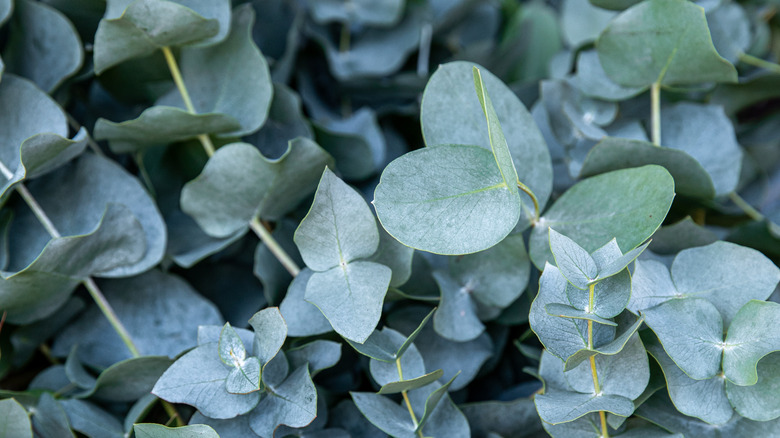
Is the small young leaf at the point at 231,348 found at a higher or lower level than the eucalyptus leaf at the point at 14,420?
higher

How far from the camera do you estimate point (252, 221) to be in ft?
1.25

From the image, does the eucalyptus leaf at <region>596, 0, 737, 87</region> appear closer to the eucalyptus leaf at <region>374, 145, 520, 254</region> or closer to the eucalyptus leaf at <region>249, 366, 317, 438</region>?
the eucalyptus leaf at <region>374, 145, 520, 254</region>

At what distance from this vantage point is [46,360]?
0.43m

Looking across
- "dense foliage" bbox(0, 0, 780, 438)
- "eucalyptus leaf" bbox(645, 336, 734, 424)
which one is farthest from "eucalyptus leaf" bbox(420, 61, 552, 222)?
"eucalyptus leaf" bbox(645, 336, 734, 424)

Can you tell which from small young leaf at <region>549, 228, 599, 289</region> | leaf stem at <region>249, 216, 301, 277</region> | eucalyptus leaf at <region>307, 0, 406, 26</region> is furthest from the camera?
eucalyptus leaf at <region>307, 0, 406, 26</region>

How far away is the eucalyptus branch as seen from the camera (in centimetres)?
37

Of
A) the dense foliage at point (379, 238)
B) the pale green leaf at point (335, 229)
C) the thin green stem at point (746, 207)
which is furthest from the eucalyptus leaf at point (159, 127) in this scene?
the thin green stem at point (746, 207)

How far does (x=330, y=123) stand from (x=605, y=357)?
0.27m

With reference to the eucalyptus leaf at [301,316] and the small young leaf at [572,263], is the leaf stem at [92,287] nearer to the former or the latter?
the eucalyptus leaf at [301,316]

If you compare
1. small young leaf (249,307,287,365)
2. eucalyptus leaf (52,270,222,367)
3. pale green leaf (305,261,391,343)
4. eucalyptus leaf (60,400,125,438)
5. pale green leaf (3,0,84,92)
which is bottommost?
eucalyptus leaf (60,400,125,438)

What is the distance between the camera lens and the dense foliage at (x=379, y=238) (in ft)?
0.95

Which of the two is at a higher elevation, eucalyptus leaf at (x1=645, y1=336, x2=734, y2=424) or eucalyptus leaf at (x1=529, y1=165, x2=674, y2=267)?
eucalyptus leaf at (x1=529, y1=165, x2=674, y2=267)

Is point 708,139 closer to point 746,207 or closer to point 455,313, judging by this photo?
point 746,207

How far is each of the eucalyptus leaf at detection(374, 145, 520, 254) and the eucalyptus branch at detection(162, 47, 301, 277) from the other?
115 mm
